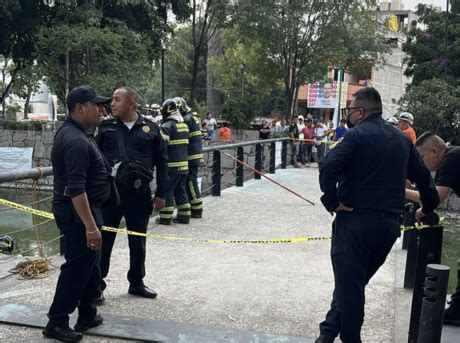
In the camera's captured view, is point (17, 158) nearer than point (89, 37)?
Yes

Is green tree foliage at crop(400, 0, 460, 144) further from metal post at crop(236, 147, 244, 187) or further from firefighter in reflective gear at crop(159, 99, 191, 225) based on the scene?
firefighter in reflective gear at crop(159, 99, 191, 225)

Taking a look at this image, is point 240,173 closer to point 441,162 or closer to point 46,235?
point 46,235

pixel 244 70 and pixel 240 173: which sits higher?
pixel 244 70

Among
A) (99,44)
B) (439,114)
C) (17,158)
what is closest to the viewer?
(17,158)

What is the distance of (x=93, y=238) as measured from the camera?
3693mm

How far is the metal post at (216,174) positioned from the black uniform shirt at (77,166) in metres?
6.03

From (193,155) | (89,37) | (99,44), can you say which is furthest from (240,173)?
(99,44)

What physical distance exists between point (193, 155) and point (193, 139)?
0.24 meters

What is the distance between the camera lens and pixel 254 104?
2288 cm

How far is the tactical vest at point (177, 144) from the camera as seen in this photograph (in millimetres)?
7273

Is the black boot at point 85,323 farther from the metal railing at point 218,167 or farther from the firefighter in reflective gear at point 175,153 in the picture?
the firefighter in reflective gear at point 175,153

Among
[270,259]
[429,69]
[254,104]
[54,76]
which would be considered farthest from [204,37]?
[270,259]

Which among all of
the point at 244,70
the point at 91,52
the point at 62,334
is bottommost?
the point at 62,334

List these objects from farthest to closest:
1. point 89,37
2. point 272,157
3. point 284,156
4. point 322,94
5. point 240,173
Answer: point 322,94
point 89,37
point 284,156
point 272,157
point 240,173
